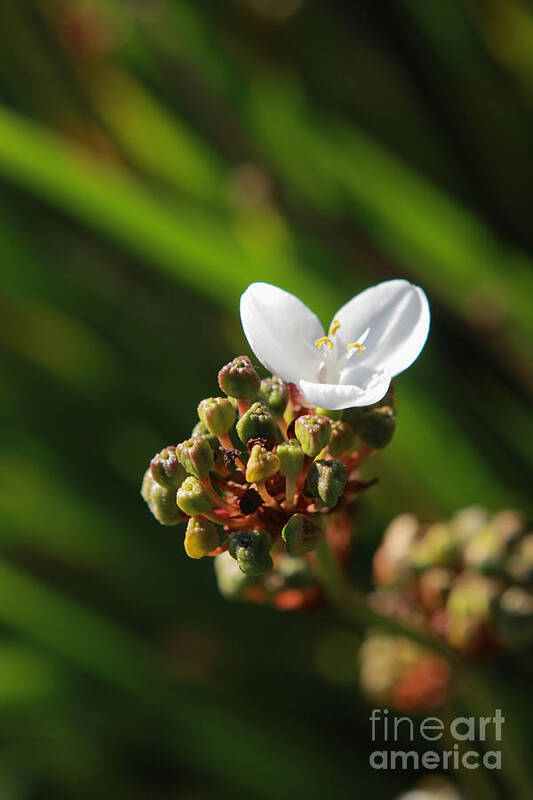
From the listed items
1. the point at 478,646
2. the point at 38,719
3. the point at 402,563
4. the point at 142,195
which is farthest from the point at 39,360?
the point at 478,646

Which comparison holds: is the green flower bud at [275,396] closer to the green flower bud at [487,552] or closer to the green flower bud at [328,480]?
the green flower bud at [328,480]

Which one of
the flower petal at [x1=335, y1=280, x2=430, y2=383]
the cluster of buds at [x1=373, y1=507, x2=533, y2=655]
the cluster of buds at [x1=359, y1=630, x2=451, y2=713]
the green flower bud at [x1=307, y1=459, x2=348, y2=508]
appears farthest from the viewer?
the cluster of buds at [x1=359, y1=630, x2=451, y2=713]

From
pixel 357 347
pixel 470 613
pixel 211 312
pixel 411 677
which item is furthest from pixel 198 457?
pixel 211 312

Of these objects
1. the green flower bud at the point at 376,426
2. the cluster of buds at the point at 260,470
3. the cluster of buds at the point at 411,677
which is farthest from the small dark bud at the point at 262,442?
the cluster of buds at the point at 411,677

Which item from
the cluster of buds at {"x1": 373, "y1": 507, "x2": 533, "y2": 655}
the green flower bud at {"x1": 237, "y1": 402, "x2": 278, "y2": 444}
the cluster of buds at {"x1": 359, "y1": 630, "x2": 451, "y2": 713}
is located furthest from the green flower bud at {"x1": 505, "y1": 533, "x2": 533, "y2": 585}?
the green flower bud at {"x1": 237, "y1": 402, "x2": 278, "y2": 444}

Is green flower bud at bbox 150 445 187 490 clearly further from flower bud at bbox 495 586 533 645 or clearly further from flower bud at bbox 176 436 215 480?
flower bud at bbox 495 586 533 645

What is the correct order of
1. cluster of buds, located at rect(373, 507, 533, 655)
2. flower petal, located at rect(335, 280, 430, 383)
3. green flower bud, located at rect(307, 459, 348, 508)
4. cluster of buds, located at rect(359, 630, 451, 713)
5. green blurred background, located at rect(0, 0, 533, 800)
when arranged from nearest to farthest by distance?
green flower bud, located at rect(307, 459, 348, 508) < flower petal, located at rect(335, 280, 430, 383) < cluster of buds, located at rect(373, 507, 533, 655) < cluster of buds, located at rect(359, 630, 451, 713) < green blurred background, located at rect(0, 0, 533, 800)
